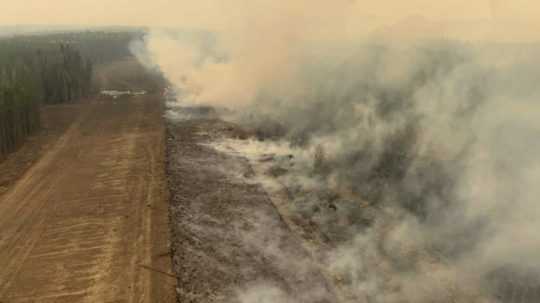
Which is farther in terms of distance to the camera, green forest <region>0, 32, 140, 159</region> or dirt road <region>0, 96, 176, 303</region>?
green forest <region>0, 32, 140, 159</region>

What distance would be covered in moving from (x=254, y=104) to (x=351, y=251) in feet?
79.4

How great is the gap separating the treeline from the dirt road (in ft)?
10.7

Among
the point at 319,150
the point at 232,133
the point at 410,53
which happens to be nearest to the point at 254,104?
the point at 232,133

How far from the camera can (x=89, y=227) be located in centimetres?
1791

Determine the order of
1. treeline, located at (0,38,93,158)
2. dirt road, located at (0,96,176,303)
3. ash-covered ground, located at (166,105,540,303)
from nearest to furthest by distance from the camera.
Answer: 1. ash-covered ground, located at (166,105,540,303)
2. dirt road, located at (0,96,176,303)
3. treeline, located at (0,38,93,158)

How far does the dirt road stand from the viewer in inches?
552

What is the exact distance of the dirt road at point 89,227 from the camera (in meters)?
14.0

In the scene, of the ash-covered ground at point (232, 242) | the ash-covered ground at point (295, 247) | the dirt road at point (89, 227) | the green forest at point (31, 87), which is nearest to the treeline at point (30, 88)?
the green forest at point (31, 87)

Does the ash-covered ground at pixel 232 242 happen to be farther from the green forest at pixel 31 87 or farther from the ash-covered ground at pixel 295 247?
the green forest at pixel 31 87

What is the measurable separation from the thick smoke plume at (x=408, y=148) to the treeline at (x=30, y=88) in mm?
13789

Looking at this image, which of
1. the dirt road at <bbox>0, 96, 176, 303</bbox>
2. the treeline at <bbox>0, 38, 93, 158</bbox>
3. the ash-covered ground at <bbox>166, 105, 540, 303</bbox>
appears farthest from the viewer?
the treeline at <bbox>0, 38, 93, 158</bbox>

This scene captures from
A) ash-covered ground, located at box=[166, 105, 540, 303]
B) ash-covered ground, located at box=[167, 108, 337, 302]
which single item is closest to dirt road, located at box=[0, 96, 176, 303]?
ash-covered ground, located at box=[167, 108, 337, 302]

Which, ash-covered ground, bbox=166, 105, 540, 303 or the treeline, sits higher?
the treeline

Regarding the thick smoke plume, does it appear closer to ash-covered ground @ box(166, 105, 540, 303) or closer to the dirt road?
ash-covered ground @ box(166, 105, 540, 303)
